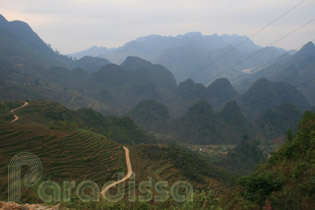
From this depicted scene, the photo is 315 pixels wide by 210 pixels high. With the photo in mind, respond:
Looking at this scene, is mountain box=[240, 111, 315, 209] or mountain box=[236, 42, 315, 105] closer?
mountain box=[240, 111, 315, 209]

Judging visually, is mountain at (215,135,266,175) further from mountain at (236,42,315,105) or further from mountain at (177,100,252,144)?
mountain at (236,42,315,105)

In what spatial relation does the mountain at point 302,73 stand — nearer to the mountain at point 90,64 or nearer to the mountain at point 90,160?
the mountain at point 90,160

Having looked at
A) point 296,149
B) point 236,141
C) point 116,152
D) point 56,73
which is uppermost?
point 56,73

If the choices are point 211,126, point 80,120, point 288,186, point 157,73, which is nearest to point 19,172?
point 288,186

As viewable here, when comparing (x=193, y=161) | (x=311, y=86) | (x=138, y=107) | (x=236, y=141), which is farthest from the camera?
(x=311, y=86)

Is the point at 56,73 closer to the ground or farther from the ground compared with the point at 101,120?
farther from the ground

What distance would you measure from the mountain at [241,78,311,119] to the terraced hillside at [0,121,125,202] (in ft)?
222

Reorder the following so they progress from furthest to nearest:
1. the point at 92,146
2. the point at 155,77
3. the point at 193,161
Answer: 1. the point at 155,77
2. the point at 193,161
3. the point at 92,146

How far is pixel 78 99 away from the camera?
80.9 metres

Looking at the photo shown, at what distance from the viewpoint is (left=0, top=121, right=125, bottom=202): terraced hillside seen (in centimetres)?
1742

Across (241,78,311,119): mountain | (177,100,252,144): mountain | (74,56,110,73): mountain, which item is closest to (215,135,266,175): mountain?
(177,100,252,144): mountain

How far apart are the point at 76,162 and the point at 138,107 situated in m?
53.2

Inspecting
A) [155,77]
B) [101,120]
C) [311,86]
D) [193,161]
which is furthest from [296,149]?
[155,77]

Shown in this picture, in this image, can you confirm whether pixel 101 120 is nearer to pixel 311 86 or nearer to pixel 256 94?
pixel 256 94
